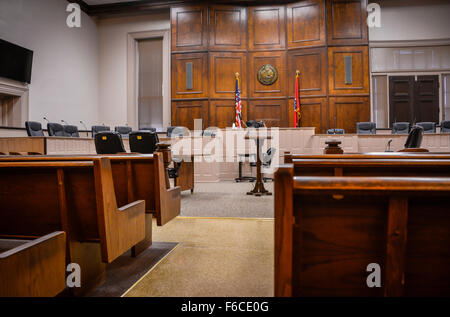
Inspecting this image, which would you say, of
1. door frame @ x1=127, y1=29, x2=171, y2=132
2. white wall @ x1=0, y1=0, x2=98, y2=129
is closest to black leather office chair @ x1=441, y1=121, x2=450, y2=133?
door frame @ x1=127, y1=29, x2=171, y2=132

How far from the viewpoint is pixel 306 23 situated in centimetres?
802

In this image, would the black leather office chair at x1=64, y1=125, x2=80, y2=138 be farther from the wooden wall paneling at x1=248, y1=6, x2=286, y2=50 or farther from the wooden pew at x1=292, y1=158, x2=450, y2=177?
the wooden pew at x1=292, y1=158, x2=450, y2=177

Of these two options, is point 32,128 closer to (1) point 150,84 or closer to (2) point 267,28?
(1) point 150,84

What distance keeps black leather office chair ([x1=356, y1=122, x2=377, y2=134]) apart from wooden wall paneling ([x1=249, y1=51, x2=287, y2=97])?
223cm

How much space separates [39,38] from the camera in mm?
7387

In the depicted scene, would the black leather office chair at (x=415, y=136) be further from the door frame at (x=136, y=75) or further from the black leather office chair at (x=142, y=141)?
the door frame at (x=136, y=75)

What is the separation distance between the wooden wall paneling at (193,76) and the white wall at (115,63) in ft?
6.41

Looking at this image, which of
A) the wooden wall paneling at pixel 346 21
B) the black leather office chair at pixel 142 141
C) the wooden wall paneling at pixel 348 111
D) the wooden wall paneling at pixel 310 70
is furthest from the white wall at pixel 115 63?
the black leather office chair at pixel 142 141

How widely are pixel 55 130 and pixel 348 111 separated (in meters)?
7.42

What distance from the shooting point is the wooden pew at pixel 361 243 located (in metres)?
0.57

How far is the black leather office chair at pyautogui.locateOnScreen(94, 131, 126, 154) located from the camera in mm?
3098

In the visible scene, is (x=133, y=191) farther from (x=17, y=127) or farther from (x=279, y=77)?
(x=279, y=77)

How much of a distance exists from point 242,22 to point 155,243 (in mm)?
7835
